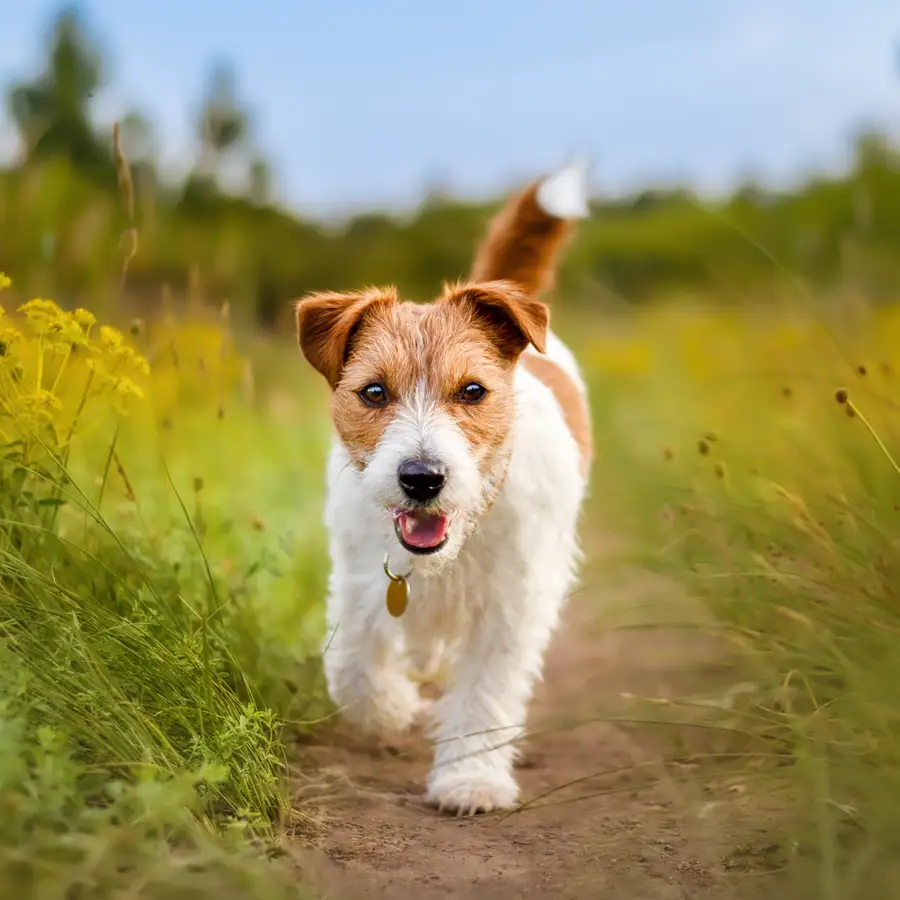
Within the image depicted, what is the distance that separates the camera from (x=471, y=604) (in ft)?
12.6

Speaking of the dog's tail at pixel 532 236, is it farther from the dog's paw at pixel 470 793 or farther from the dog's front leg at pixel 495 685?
the dog's paw at pixel 470 793

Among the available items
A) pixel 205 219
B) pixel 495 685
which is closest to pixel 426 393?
pixel 495 685

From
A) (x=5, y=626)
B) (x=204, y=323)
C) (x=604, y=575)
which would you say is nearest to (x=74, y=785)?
(x=5, y=626)

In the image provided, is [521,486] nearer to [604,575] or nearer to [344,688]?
[344,688]

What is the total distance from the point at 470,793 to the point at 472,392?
4.12 feet

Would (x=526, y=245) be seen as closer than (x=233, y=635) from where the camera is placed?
No

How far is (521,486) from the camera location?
3705 mm

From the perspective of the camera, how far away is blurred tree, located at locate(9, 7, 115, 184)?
15.3 ft

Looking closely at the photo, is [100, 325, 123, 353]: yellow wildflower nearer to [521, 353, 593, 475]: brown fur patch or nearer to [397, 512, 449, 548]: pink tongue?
[397, 512, 449, 548]: pink tongue

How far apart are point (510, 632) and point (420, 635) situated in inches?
12.7

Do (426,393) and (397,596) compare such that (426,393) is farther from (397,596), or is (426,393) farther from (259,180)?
(259,180)

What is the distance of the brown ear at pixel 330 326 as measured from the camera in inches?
143

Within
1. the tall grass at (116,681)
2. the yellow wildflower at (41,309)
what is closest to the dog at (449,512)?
the tall grass at (116,681)

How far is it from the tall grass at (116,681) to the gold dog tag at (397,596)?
0.41 m
